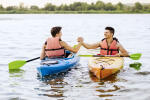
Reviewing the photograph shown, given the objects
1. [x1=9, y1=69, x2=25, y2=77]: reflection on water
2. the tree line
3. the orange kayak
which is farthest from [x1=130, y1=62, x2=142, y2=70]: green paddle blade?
the tree line

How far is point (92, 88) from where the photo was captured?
668 cm

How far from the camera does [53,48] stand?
26.1 ft

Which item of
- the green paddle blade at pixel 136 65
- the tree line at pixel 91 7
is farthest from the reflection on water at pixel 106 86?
the tree line at pixel 91 7

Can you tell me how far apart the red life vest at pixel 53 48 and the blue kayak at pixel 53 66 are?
0.16 m

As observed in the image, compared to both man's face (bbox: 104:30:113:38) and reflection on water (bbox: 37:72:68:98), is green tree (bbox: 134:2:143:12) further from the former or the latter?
reflection on water (bbox: 37:72:68:98)

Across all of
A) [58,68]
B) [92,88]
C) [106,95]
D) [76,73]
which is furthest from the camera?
[76,73]

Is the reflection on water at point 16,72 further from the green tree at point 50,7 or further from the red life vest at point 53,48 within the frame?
the green tree at point 50,7

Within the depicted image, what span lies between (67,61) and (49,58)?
1.58 ft

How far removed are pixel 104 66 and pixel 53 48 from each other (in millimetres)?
1460

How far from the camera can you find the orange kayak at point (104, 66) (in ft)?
23.6

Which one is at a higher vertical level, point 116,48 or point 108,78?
point 116,48

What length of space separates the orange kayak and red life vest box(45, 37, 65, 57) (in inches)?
34.0

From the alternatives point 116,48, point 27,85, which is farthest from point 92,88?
point 116,48

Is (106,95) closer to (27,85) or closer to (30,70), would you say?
(27,85)
